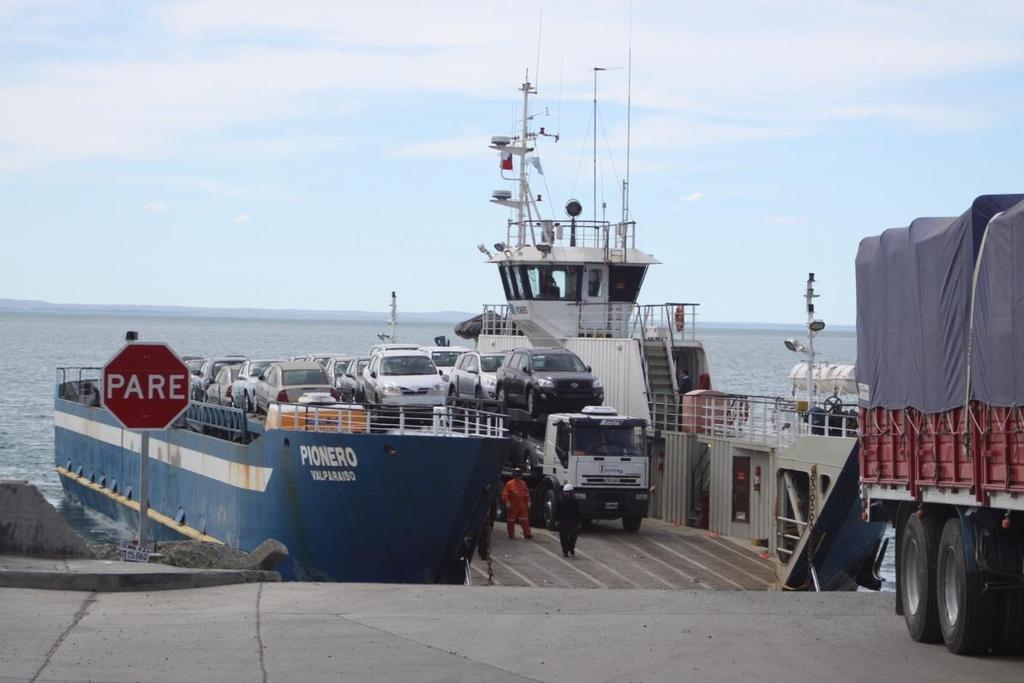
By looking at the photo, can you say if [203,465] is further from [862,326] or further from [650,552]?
[862,326]

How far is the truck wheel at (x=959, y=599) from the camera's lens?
1221 centimetres

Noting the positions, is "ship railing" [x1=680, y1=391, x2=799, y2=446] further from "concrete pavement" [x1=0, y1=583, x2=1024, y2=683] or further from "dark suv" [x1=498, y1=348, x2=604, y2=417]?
"concrete pavement" [x1=0, y1=583, x2=1024, y2=683]

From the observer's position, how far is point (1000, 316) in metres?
11.6

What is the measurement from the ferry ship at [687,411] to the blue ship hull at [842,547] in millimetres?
26

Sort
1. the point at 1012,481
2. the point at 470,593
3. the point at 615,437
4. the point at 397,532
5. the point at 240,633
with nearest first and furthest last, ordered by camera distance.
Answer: the point at 1012,481
the point at 240,633
the point at 470,593
the point at 397,532
the point at 615,437

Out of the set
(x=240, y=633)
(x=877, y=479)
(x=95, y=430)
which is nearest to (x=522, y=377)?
(x=95, y=430)

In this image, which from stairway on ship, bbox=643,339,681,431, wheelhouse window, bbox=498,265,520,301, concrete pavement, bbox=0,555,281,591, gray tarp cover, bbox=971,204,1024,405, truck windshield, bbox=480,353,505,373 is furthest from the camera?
wheelhouse window, bbox=498,265,520,301

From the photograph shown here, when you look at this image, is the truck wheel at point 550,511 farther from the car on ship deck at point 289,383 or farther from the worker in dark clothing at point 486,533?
the car on ship deck at point 289,383

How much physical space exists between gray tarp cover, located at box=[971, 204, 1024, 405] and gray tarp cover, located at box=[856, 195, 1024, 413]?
14.1 inches

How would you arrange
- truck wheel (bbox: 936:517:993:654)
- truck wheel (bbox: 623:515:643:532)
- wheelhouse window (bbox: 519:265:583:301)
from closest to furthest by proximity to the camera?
truck wheel (bbox: 936:517:993:654) < truck wheel (bbox: 623:515:643:532) < wheelhouse window (bbox: 519:265:583:301)

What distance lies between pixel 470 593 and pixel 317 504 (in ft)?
37.5

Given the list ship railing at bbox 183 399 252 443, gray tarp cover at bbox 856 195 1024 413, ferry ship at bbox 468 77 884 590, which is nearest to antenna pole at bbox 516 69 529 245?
ferry ship at bbox 468 77 884 590

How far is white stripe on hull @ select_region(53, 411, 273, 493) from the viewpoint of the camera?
1169 inches

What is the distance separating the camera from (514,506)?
29.0 meters
